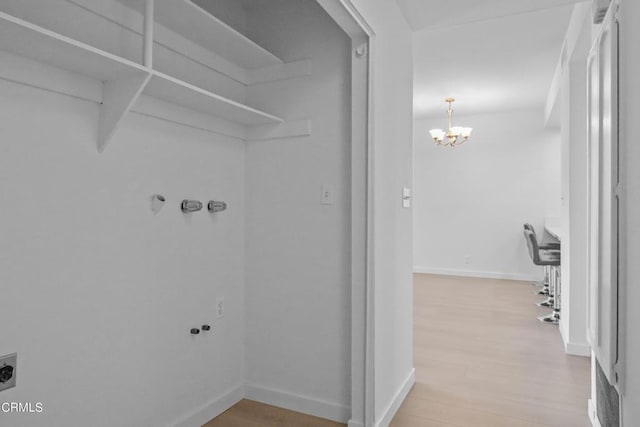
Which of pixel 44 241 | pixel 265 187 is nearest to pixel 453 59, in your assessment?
pixel 265 187

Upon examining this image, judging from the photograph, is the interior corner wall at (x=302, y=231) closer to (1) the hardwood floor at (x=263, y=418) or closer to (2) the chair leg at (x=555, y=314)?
(1) the hardwood floor at (x=263, y=418)

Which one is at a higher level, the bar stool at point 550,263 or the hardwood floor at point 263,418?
the bar stool at point 550,263

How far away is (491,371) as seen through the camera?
287cm

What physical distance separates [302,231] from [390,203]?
1.66 ft

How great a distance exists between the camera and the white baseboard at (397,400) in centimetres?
212

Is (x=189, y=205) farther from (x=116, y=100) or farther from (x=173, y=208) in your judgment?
(x=116, y=100)

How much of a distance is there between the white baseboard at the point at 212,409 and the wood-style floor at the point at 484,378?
0.12ft

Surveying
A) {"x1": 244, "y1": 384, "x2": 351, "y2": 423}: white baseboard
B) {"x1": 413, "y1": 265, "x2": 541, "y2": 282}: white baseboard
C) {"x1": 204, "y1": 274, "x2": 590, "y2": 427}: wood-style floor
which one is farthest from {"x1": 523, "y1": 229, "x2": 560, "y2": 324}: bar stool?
{"x1": 244, "y1": 384, "x2": 351, "y2": 423}: white baseboard

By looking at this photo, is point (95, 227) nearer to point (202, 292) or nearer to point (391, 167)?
point (202, 292)

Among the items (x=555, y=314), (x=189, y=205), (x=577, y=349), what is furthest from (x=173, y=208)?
(x=555, y=314)

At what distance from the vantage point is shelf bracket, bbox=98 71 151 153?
1.53 m

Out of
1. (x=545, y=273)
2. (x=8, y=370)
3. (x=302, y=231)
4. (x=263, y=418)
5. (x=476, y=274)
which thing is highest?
(x=302, y=231)

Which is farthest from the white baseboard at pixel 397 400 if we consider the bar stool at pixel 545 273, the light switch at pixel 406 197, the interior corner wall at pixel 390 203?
the bar stool at pixel 545 273

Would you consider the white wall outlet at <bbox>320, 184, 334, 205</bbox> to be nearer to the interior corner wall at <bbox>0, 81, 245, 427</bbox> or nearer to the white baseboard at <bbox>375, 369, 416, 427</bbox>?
the interior corner wall at <bbox>0, 81, 245, 427</bbox>
